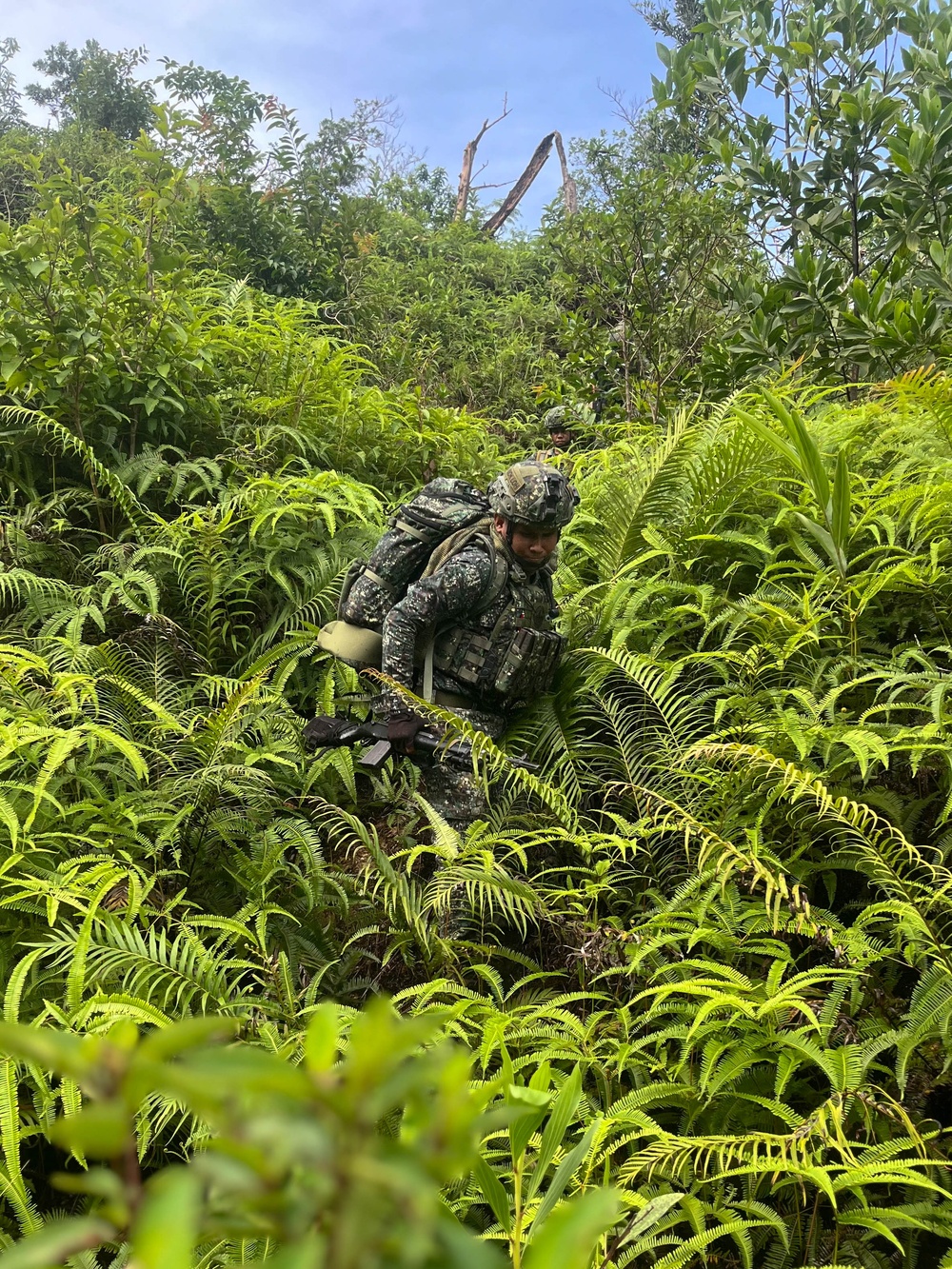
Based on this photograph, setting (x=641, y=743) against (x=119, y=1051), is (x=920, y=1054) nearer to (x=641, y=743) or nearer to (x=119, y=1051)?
(x=641, y=743)

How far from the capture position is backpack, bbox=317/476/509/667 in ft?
11.9

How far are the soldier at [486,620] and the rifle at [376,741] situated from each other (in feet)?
0.22

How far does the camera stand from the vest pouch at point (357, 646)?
3.62 metres

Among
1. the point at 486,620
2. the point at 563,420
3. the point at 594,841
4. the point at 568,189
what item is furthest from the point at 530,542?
the point at 568,189

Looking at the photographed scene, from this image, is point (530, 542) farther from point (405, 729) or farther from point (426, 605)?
point (405, 729)

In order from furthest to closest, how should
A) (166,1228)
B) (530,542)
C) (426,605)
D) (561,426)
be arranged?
(561,426) → (530,542) → (426,605) → (166,1228)

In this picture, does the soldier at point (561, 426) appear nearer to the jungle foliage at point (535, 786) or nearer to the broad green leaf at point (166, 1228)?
the jungle foliage at point (535, 786)

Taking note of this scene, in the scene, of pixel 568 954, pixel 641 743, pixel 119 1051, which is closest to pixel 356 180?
pixel 641 743

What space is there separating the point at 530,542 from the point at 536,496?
23 centimetres

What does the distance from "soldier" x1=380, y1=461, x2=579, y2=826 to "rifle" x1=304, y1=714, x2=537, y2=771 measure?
0.22 ft

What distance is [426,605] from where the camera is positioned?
340 cm

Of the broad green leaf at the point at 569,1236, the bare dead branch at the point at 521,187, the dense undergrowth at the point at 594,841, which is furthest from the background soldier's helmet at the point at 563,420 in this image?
the bare dead branch at the point at 521,187

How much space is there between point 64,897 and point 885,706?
2.58 m

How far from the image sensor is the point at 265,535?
4.65 metres
